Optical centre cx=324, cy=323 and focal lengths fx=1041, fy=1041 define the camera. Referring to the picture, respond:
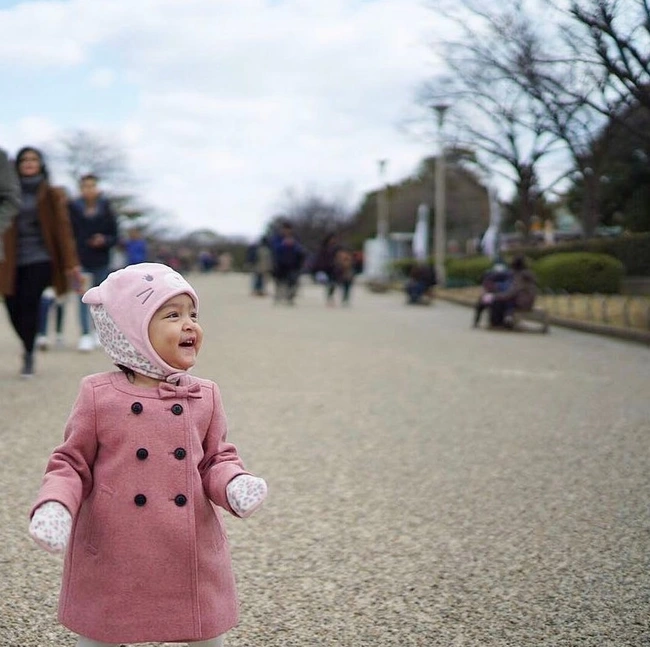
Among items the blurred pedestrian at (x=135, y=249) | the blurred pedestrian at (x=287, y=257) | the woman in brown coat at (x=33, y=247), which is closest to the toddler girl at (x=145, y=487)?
the woman in brown coat at (x=33, y=247)

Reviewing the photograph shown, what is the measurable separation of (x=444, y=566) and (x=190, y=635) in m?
1.56

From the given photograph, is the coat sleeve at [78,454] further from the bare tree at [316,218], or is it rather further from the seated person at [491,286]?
the bare tree at [316,218]

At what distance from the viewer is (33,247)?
7.61 metres

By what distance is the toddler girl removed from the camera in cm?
214

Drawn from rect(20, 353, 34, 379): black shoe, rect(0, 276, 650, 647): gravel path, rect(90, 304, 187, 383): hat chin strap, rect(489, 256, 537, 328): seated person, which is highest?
rect(90, 304, 187, 383): hat chin strap

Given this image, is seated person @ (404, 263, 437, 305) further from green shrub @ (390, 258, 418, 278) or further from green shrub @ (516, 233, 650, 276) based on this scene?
green shrub @ (390, 258, 418, 278)

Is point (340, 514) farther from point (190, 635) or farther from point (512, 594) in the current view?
point (190, 635)

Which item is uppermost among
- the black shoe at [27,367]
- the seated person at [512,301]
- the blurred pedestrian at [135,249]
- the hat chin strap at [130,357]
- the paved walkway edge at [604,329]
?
the blurred pedestrian at [135,249]

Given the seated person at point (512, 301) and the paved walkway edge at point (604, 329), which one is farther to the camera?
the seated person at point (512, 301)

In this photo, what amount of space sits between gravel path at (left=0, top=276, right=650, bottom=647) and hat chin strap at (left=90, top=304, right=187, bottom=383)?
3.22 ft

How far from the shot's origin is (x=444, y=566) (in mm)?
3543

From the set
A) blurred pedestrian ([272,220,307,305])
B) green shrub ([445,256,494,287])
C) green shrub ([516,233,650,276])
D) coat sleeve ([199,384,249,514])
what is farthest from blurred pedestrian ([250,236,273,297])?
coat sleeve ([199,384,249,514])

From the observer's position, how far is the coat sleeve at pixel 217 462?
220cm

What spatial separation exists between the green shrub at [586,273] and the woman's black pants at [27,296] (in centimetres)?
1576
